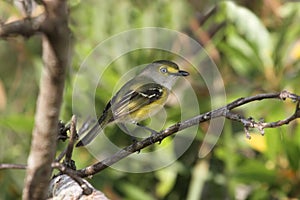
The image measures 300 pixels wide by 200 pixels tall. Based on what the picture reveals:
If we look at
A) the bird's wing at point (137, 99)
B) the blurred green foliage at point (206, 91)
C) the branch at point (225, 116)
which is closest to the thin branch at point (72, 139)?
the branch at point (225, 116)

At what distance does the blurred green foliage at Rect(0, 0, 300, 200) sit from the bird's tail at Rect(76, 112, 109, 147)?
3.36ft

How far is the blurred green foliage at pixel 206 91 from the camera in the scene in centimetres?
217

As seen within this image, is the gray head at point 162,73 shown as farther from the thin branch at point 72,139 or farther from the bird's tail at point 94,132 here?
the thin branch at point 72,139

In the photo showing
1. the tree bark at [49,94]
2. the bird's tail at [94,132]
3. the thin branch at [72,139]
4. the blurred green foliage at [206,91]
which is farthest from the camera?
the blurred green foliage at [206,91]

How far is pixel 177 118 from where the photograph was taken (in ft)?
7.15

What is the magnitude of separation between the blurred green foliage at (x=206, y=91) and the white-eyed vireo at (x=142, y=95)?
3.21ft

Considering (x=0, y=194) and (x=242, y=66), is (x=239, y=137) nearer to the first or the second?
(x=242, y=66)

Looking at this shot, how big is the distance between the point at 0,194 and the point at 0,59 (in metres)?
0.69

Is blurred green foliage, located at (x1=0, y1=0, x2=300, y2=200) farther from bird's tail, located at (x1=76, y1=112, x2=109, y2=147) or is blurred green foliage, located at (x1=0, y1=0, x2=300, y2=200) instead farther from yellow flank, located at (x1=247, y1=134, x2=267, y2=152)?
bird's tail, located at (x1=76, y1=112, x2=109, y2=147)

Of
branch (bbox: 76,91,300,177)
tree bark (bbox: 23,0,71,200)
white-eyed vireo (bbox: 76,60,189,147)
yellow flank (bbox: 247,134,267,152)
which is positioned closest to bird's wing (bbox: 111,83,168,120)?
white-eyed vireo (bbox: 76,60,189,147)

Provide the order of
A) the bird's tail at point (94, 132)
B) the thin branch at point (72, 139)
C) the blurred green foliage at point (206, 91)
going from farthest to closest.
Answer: the blurred green foliage at point (206, 91), the bird's tail at point (94, 132), the thin branch at point (72, 139)

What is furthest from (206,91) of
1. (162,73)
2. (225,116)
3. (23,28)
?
(23,28)

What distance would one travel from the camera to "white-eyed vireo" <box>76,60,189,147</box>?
40.8 inches

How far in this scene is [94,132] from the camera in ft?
3.26
